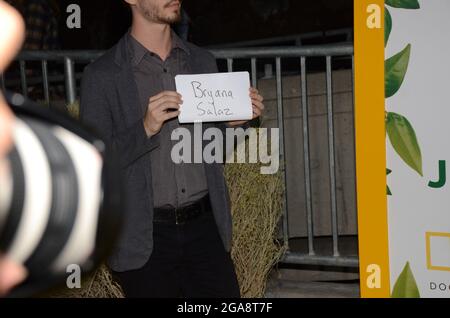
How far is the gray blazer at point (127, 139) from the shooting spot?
11.7ft

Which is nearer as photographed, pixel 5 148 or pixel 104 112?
pixel 5 148

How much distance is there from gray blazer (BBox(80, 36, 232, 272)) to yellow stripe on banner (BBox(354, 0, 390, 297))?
2.56 feet

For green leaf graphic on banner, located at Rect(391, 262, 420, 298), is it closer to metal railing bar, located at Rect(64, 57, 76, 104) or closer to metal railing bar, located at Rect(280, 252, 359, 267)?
metal railing bar, located at Rect(280, 252, 359, 267)

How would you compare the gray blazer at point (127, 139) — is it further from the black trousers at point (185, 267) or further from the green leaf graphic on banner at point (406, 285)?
the green leaf graphic on banner at point (406, 285)

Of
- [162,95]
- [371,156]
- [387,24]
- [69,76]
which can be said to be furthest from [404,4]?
[69,76]

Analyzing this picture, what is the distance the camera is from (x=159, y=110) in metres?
3.39

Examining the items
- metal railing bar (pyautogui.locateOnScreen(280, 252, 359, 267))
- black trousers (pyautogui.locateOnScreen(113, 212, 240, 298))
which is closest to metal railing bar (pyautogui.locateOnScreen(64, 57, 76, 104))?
metal railing bar (pyautogui.locateOnScreen(280, 252, 359, 267))

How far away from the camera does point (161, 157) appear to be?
145 inches

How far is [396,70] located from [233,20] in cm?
703

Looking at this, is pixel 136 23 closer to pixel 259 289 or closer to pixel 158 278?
pixel 158 278

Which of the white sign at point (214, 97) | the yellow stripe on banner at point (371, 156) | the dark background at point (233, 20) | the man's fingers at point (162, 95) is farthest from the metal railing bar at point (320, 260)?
the dark background at point (233, 20)

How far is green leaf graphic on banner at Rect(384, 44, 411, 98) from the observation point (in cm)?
395
